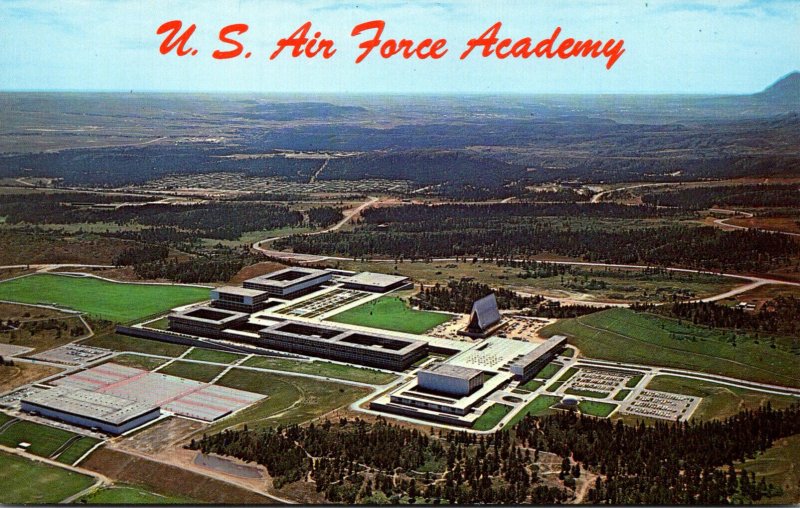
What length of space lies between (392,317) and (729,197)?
50752 mm

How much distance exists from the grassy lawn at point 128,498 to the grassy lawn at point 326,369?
582 inches

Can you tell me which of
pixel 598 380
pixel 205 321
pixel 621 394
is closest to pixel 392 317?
pixel 205 321

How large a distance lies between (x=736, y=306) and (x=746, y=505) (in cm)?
2974

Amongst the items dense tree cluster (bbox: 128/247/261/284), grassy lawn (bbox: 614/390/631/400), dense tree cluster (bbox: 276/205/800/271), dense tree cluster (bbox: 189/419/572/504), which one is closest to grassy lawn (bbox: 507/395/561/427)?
dense tree cluster (bbox: 189/419/572/504)

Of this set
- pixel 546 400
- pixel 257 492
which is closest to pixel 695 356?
pixel 546 400

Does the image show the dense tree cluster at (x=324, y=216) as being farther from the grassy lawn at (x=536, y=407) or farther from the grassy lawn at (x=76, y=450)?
the grassy lawn at (x=76, y=450)

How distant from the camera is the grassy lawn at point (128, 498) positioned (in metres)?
33.1

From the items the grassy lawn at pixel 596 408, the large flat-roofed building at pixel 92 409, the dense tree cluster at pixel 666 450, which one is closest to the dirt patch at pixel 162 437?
the large flat-roofed building at pixel 92 409

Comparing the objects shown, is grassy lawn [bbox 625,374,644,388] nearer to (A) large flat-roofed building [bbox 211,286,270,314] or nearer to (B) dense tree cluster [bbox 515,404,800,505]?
(B) dense tree cluster [bbox 515,404,800,505]

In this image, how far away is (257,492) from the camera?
3406cm

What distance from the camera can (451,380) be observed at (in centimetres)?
4356

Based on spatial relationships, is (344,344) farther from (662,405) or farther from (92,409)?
(662,405)

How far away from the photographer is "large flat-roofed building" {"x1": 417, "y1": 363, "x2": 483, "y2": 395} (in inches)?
1711

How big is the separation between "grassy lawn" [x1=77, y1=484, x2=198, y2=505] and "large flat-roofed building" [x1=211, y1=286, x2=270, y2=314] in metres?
25.3
